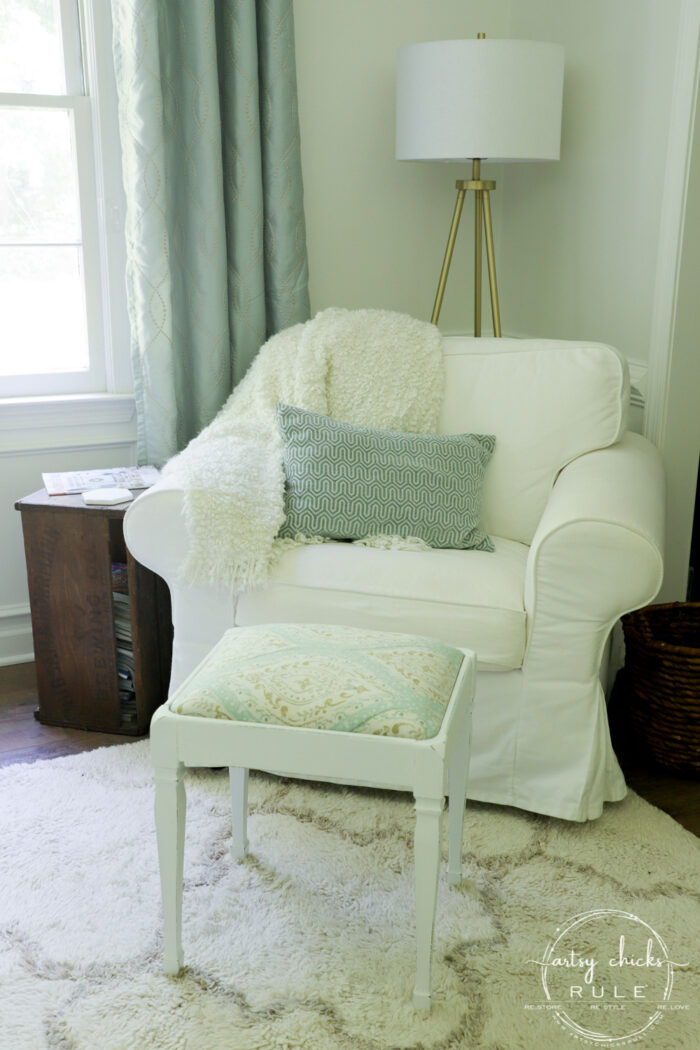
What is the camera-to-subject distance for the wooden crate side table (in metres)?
2.24

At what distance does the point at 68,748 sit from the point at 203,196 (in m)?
1.42

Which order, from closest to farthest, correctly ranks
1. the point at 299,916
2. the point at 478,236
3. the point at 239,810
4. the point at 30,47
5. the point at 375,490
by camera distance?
the point at 299,916
the point at 239,810
the point at 375,490
the point at 30,47
the point at 478,236

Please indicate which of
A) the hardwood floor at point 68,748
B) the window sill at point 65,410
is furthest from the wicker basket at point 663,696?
the window sill at point 65,410

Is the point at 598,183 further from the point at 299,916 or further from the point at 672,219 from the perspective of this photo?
the point at 299,916

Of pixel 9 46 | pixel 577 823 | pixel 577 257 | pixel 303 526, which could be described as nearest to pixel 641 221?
pixel 577 257

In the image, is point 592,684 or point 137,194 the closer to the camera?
point 592,684

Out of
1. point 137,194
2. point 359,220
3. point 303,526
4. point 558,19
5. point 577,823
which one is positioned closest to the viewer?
point 577,823

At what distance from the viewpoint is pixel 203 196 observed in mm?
2547

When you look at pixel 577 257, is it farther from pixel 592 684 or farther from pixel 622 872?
pixel 622 872

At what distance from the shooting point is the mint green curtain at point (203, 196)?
8.03ft

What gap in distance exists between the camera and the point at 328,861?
5.96 ft

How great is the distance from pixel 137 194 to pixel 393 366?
79cm

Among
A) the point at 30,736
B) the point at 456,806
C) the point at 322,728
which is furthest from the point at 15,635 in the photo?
the point at 322,728

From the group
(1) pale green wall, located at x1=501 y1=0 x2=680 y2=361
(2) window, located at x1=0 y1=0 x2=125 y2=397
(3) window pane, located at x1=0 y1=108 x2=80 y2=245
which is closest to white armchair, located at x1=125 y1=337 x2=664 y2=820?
(1) pale green wall, located at x1=501 y1=0 x2=680 y2=361
